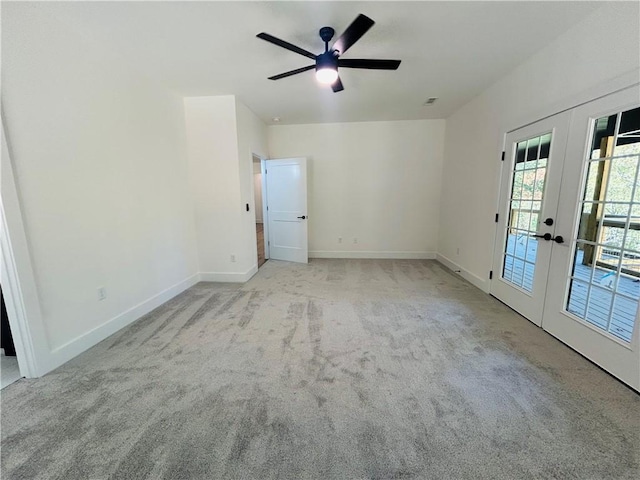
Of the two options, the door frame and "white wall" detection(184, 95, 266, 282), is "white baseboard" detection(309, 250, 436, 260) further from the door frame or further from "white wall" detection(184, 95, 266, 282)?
"white wall" detection(184, 95, 266, 282)

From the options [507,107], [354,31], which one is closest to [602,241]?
[507,107]

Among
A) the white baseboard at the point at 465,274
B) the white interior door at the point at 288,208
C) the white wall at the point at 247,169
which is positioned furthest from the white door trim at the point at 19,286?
the white baseboard at the point at 465,274

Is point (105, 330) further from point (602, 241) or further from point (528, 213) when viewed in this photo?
point (528, 213)

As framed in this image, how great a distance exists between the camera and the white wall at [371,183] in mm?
4875

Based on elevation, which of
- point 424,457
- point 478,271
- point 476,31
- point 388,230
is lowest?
point 424,457

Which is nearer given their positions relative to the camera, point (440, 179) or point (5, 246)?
point (5, 246)

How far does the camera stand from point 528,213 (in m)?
2.67

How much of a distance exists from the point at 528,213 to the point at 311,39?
2.75m

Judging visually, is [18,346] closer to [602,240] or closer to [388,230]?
[602,240]

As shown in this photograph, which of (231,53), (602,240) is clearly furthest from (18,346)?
(602,240)

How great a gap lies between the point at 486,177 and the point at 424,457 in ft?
10.9

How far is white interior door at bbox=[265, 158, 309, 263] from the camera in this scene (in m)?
4.67

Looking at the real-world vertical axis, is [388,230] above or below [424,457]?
above

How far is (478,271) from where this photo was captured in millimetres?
3555
